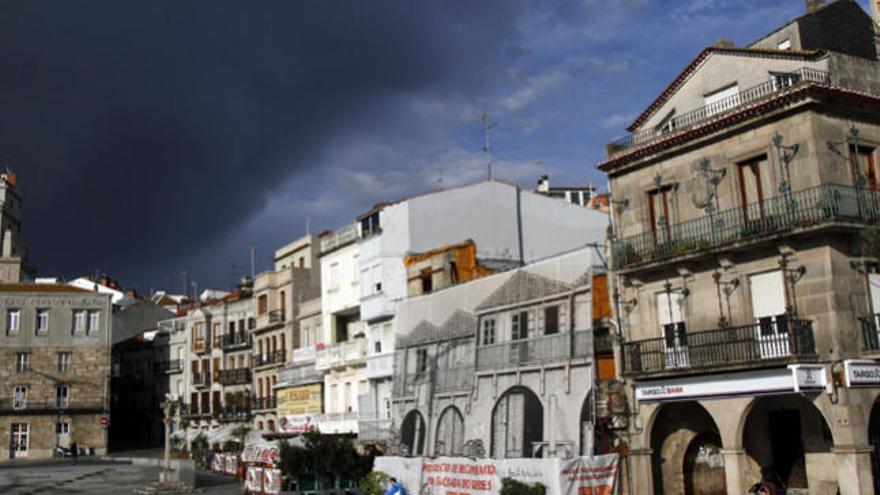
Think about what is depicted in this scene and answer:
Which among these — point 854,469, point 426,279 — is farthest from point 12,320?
point 854,469

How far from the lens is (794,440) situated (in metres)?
27.5

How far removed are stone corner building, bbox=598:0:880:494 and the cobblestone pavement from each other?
18841mm

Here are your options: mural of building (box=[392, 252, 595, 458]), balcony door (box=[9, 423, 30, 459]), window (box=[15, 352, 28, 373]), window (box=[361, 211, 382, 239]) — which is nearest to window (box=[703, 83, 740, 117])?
mural of building (box=[392, 252, 595, 458])

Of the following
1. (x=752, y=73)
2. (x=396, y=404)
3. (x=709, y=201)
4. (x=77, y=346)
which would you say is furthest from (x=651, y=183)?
(x=77, y=346)

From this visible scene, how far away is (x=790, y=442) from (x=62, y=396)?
59.7 m

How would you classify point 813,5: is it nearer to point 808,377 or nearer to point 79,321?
point 808,377

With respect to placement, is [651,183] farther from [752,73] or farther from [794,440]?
[794,440]

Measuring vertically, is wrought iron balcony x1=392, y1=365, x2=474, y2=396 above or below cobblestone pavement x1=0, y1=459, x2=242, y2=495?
above

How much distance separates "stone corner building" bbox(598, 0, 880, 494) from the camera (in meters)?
25.1

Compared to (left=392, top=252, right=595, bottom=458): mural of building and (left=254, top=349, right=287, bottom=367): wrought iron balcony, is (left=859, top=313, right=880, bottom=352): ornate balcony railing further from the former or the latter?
(left=254, top=349, right=287, bottom=367): wrought iron balcony

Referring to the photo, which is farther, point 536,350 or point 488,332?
point 488,332

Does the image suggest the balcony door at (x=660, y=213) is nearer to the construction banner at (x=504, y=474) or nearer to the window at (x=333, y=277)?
the construction banner at (x=504, y=474)

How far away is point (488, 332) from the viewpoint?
36.8 metres

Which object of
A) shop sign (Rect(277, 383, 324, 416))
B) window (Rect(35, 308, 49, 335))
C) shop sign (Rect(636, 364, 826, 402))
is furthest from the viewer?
window (Rect(35, 308, 49, 335))
